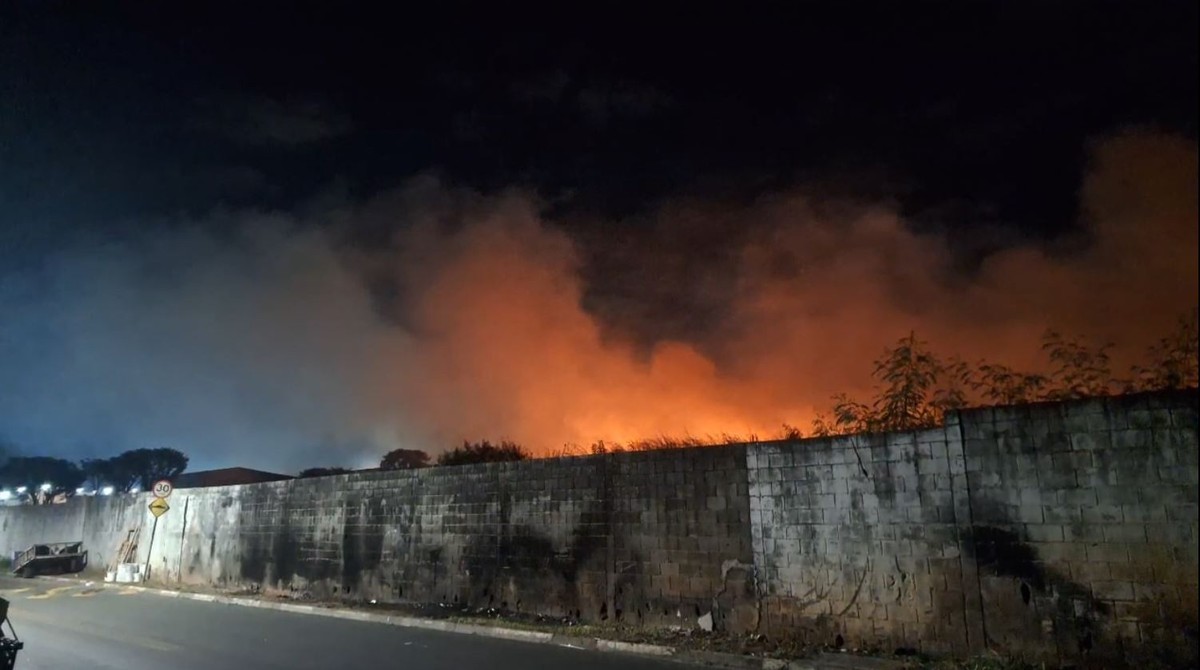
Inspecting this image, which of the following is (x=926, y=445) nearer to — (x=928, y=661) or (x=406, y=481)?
(x=928, y=661)

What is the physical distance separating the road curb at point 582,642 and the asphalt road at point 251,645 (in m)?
0.25

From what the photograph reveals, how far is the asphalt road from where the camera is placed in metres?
9.38

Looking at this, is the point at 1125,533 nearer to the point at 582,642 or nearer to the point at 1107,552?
the point at 1107,552

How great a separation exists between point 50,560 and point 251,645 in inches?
792

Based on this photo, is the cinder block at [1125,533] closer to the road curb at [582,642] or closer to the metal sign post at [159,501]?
the road curb at [582,642]

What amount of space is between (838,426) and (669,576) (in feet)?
10.9

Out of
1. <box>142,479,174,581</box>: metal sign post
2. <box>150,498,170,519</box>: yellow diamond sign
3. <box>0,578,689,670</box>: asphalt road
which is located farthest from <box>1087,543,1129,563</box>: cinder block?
<box>150,498,170,519</box>: yellow diamond sign

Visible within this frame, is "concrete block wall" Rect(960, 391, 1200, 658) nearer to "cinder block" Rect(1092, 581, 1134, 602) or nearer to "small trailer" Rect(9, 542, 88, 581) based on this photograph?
"cinder block" Rect(1092, 581, 1134, 602)

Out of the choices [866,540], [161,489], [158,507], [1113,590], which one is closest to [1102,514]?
[1113,590]

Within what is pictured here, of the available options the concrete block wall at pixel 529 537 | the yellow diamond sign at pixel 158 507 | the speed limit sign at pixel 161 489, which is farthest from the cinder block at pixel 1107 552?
the speed limit sign at pixel 161 489

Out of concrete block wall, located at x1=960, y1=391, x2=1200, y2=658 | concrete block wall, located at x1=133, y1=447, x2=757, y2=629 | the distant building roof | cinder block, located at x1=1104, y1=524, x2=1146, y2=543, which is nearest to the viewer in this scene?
concrete block wall, located at x1=960, y1=391, x2=1200, y2=658

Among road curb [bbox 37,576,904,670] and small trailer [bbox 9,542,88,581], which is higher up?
small trailer [bbox 9,542,88,581]

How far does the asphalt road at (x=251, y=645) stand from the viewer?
369 inches

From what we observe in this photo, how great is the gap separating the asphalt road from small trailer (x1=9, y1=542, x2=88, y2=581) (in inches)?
443
